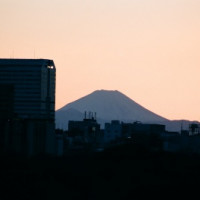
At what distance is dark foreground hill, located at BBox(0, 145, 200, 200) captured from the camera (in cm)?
6675

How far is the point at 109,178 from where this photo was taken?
73.7 m

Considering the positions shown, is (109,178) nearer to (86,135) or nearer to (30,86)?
(30,86)

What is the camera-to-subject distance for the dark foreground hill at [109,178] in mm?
66750

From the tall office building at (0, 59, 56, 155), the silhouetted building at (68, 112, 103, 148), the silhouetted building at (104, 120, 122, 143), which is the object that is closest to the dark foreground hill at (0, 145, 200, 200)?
the tall office building at (0, 59, 56, 155)

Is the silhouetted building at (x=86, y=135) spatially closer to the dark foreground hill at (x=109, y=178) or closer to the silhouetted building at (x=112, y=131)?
the silhouetted building at (x=112, y=131)

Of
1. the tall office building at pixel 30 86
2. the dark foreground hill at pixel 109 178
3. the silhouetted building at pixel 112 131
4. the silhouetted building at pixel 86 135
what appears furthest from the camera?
the silhouetted building at pixel 112 131

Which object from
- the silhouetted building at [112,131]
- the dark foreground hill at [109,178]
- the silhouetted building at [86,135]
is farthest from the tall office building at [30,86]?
the dark foreground hill at [109,178]

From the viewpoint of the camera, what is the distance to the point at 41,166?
8362 centimetres

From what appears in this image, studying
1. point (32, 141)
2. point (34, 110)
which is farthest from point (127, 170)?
point (34, 110)

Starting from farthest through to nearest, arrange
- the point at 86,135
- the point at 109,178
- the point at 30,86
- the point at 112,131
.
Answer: the point at 112,131
the point at 86,135
the point at 30,86
the point at 109,178

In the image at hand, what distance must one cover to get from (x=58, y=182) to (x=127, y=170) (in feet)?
18.1

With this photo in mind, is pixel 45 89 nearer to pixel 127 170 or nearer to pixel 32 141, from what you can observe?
pixel 32 141

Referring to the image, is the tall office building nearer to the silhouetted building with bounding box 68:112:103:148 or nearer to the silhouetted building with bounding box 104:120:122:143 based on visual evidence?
the silhouetted building with bounding box 68:112:103:148

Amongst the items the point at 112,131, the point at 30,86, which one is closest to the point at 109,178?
the point at 30,86
